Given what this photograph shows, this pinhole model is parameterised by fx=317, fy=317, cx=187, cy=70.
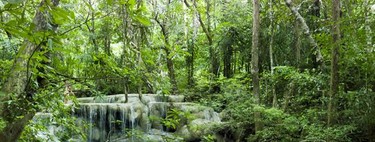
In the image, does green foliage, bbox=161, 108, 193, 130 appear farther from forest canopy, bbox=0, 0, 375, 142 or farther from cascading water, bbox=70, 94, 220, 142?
cascading water, bbox=70, 94, 220, 142

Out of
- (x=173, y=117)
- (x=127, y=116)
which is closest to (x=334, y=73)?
(x=173, y=117)

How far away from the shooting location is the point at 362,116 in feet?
16.3

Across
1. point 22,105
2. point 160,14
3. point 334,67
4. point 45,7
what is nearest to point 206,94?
point 160,14

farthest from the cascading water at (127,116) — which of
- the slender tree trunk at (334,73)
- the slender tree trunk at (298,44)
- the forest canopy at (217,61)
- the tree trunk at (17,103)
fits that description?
the tree trunk at (17,103)

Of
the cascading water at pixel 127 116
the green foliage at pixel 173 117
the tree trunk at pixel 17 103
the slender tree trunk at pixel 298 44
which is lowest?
the cascading water at pixel 127 116

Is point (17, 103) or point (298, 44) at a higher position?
point (298, 44)

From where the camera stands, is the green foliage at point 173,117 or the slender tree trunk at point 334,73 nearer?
the green foliage at point 173,117

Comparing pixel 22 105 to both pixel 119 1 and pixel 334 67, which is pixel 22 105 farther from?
pixel 334 67

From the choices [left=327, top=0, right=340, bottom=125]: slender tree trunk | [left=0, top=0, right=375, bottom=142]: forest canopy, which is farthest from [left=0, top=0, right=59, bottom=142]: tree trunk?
[left=327, top=0, right=340, bottom=125]: slender tree trunk

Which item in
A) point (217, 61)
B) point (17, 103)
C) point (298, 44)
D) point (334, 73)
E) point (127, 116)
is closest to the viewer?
point (17, 103)

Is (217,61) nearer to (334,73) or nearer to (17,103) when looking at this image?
(334,73)

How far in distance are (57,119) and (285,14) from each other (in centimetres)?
656

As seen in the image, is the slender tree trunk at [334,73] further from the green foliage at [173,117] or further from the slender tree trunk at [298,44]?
the green foliage at [173,117]

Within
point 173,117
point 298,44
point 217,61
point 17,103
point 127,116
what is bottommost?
point 127,116
